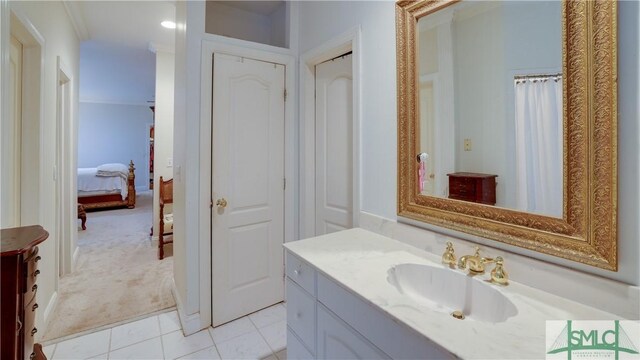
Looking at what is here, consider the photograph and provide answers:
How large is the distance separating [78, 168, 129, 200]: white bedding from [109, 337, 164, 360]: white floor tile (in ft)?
17.2

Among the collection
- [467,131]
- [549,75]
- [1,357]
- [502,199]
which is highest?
[549,75]

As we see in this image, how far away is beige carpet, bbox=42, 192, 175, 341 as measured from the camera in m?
2.29

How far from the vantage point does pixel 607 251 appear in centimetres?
86

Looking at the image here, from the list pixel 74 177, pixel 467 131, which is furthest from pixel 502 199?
pixel 74 177

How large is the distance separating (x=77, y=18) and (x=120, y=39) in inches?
28.2

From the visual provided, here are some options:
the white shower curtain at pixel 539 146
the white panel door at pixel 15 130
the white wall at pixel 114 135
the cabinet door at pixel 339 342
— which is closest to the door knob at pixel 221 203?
the white panel door at pixel 15 130

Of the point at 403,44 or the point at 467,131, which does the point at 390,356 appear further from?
the point at 403,44

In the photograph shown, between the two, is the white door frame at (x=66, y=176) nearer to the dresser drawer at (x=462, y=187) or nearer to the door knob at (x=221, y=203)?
the door knob at (x=221, y=203)

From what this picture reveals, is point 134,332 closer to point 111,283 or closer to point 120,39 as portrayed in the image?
point 111,283

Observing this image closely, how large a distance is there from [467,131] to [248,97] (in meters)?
1.57

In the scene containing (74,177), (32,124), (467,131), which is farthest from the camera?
(74,177)

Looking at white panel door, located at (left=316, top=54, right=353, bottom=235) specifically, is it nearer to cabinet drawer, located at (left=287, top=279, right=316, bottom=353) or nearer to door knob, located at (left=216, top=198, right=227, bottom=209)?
door knob, located at (left=216, top=198, right=227, bottom=209)

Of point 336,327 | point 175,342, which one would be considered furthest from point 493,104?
point 175,342

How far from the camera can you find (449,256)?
1227 millimetres
